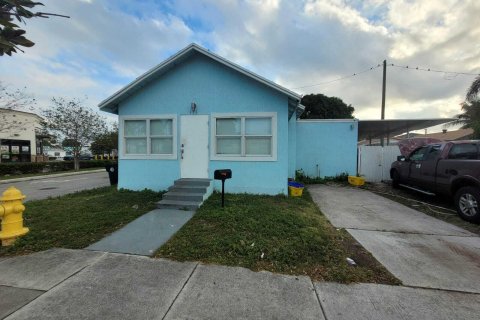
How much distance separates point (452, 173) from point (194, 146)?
7.20 m

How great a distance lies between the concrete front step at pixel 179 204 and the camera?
6.11 meters

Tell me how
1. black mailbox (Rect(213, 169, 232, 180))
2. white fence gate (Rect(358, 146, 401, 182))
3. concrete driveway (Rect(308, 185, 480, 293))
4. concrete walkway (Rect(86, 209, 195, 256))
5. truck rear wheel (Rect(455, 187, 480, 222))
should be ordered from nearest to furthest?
concrete driveway (Rect(308, 185, 480, 293))
concrete walkway (Rect(86, 209, 195, 256))
truck rear wheel (Rect(455, 187, 480, 222))
black mailbox (Rect(213, 169, 232, 180))
white fence gate (Rect(358, 146, 401, 182))

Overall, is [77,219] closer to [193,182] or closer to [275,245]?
[193,182]

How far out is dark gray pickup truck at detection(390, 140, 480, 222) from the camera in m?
5.31

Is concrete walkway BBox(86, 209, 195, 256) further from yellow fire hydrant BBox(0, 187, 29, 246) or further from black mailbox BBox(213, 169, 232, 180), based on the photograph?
yellow fire hydrant BBox(0, 187, 29, 246)

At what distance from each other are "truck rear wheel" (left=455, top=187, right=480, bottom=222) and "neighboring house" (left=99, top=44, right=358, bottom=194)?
427cm

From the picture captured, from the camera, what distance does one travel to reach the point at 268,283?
290 centimetres

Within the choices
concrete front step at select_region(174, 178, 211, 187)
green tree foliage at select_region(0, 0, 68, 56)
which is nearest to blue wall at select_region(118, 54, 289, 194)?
concrete front step at select_region(174, 178, 211, 187)

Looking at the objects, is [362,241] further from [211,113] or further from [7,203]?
[7,203]

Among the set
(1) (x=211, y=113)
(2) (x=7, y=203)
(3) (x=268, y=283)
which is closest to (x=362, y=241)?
(3) (x=268, y=283)

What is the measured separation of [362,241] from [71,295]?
4.46 meters

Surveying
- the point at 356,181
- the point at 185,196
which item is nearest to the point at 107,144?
the point at 185,196

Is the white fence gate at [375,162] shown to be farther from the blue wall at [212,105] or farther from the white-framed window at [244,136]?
the white-framed window at [244,136]

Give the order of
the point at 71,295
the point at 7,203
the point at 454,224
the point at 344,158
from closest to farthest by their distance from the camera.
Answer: the point at 71,295
the point at 7,203
the point at 454,224
the point at 344,158
